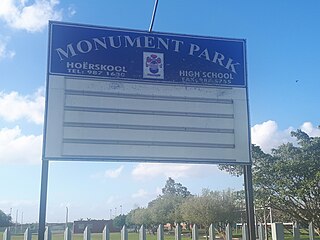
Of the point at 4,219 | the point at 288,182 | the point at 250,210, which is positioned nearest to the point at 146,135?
the point at 250,210

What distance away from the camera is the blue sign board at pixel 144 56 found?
7.10 metres

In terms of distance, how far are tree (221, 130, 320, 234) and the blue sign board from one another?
22.3 meters

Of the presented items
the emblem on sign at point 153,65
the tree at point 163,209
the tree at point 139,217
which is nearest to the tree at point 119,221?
the tree at point 139,217

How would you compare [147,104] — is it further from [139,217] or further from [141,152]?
[139,217]

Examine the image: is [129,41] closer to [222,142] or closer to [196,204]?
[222,142]

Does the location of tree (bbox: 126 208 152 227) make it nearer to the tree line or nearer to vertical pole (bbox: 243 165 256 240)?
the tree line

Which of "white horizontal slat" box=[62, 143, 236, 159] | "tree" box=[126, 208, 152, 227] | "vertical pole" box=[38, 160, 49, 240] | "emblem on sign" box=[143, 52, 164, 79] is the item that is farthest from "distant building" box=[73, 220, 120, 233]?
"tree" box=[126, 208, 152, 227]

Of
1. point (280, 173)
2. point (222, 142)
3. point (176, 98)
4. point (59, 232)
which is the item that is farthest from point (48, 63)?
point (280, 173)

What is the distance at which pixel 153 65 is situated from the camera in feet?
24.2

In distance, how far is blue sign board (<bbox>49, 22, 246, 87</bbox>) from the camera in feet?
23.3

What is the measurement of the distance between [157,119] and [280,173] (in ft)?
77.6

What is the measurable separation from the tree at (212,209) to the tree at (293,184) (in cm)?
327

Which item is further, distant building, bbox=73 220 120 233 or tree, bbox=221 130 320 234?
tree, bbox=221 130 320 234

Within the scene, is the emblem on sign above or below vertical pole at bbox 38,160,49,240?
above
